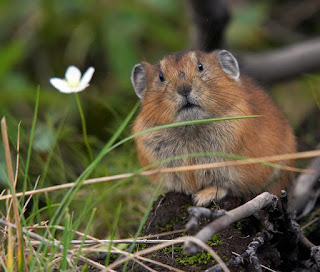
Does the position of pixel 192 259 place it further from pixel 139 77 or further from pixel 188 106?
pixel 139 77

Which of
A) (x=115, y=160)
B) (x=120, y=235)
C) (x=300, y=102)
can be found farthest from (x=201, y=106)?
(x=300, y=102)

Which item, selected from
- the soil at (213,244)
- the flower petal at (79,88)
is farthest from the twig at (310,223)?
the flower petal at (79,88)

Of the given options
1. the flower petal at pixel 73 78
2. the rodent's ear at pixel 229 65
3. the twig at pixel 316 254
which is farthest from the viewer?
the rodent's ear at pixel 229 65

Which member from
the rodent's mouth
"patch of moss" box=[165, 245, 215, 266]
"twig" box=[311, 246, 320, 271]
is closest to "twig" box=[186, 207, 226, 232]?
"patch of moss" box=[165, 245, 215, 266]

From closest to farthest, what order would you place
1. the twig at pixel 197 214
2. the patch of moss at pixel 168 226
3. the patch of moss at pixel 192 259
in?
1. the twig at pixel 197 214
2. the patch of moss at pixel 192 259
3. the patch of moss at pixel 168 226

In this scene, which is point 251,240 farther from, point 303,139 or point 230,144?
point 303,139

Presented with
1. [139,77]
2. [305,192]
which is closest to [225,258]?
[305,192]

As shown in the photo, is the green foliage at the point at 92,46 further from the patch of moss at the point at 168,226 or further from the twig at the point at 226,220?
the twig at the point at 226,220

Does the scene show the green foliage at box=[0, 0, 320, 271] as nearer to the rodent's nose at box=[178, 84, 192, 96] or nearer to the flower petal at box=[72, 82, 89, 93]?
the flower petal at box=[72, 82, 89, 93]
